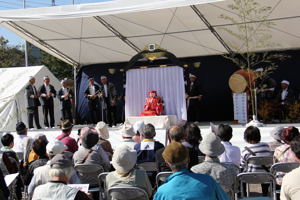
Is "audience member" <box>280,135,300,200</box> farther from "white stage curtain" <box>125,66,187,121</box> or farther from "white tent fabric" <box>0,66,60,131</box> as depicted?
"white tent fabric" <box>0,66,60,131</box>

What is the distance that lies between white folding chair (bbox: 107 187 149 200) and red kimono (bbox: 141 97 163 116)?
680cm

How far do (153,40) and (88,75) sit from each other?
134 inches

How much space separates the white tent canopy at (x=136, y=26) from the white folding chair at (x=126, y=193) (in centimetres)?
590

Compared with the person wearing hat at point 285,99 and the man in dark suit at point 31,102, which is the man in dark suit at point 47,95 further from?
the person wearing hat at point 285,99

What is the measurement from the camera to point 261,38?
33.2 ft

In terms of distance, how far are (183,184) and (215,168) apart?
898mm

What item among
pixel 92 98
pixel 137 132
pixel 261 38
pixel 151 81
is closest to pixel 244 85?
pixel 261 38

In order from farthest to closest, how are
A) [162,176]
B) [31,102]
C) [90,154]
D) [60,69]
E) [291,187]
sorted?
[60,69], [31,102], [90,154], [162,176], [291,187]

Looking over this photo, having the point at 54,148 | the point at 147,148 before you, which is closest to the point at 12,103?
the point at 147,148

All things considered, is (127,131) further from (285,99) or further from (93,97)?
(285,99)

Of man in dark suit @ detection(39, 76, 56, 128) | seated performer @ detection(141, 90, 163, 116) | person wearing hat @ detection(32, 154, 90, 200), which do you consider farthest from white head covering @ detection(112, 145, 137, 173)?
man in dark suit @ detection(39, 76, 56, 128)

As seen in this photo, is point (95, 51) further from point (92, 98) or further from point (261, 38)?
point (261, 38)

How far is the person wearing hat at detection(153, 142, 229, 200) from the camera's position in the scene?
2.06 m

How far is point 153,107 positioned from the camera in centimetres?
983
